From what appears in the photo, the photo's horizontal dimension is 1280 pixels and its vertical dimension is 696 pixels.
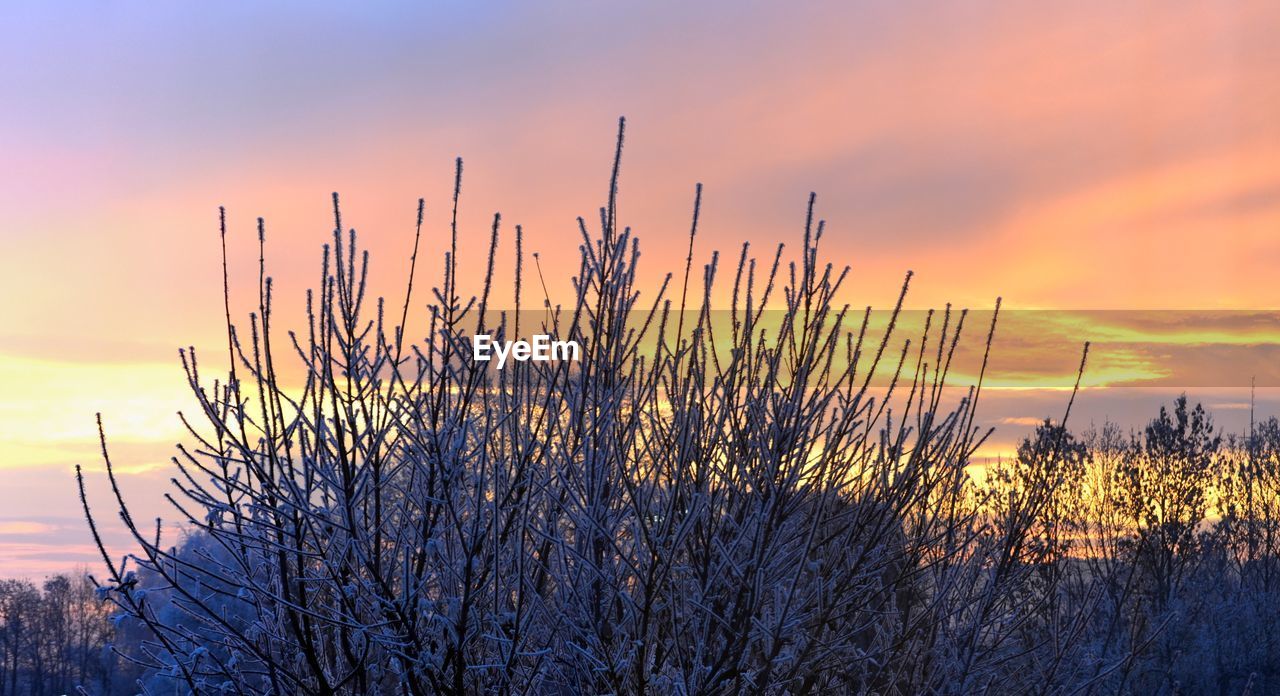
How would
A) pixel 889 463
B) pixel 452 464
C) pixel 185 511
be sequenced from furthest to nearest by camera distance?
1. pixel 889 463
2. pixel 185 511
3. pixel 452 464

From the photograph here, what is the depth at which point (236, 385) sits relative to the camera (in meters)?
4.79

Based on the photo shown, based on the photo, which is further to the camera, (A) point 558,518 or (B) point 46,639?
(B) point 46,639

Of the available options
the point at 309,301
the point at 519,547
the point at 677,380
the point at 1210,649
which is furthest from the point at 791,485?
the point at 1210,649

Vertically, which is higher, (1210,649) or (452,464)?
(452,464)

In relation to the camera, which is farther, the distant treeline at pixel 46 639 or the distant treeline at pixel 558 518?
the distant treeline at pixel 46 639

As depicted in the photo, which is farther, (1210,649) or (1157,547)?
(1157,547)

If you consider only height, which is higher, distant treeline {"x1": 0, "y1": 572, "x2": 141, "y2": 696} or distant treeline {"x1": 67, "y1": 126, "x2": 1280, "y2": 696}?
distant treeline {"x1": 67, "y1": 126, "x2": 1280, "y2": 696}

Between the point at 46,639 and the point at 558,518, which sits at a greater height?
the point at 558,518

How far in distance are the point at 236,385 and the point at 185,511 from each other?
60 centimetres

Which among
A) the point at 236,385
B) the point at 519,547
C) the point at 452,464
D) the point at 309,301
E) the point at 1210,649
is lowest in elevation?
the point at 1210,649

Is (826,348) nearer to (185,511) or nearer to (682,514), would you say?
(682,514)

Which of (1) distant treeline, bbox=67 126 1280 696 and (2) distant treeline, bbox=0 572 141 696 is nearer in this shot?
(1) distant treeline, bbox=67 126 1280 696

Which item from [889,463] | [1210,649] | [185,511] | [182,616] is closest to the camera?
[185,511]

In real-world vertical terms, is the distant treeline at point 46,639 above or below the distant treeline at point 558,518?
below
